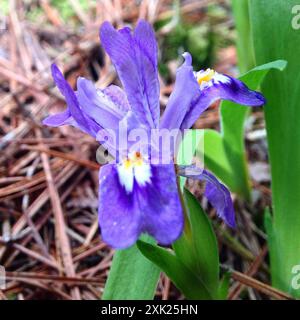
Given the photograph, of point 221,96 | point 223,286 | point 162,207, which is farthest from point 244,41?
point 162,207

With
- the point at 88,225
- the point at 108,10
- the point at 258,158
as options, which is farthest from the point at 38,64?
the point at 258,158

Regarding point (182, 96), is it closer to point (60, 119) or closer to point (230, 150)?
point (60, 119)

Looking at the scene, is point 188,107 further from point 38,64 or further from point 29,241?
point 38,64

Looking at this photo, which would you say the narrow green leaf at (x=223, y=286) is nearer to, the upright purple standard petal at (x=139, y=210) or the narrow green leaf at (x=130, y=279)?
the narrow green leaf at (x=130, y=279)

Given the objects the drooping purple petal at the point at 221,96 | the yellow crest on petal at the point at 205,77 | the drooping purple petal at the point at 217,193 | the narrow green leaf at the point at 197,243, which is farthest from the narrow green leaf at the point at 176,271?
the yellow crest on petal at the point at 205,77

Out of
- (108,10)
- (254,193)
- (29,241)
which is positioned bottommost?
(29,241)

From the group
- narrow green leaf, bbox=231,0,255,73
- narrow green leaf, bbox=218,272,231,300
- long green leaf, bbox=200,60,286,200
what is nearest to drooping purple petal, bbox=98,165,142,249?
narrow green leaf, bbox=218,272,231,300
